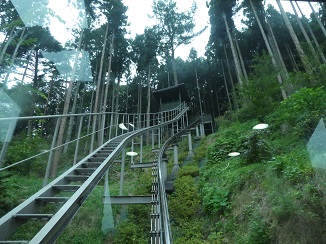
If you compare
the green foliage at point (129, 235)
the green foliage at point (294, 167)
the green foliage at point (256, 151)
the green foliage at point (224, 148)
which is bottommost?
the green foliage at point (129, 235)

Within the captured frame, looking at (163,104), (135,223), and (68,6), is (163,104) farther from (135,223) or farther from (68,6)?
(135,223)

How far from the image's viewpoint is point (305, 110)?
687 centimetres

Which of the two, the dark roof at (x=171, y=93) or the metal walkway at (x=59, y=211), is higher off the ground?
the dark roof at (x=171, y=93)

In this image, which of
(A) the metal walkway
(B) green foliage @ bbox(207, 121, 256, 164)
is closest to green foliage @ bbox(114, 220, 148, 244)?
(A) the metal walkway

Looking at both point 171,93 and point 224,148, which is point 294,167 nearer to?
point 224,148

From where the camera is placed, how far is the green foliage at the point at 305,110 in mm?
6188

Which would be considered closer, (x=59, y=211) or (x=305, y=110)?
(x=59, y=211)

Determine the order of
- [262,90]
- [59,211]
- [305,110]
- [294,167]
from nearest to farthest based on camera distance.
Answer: [59,211] < [294,167] < [305,110] < [262,90]

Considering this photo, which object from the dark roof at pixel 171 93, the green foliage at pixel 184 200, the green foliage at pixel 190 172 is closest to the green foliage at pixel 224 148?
the green foliage at pixel 190 172

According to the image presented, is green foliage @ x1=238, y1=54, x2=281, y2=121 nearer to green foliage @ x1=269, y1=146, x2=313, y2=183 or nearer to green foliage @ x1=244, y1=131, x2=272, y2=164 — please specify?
green foliage @ x1=244, y1=131, x2=272, y2=164

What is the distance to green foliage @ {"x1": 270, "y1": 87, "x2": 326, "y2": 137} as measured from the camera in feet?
20.3

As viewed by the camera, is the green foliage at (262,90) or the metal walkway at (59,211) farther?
the green foliage at (262,90)

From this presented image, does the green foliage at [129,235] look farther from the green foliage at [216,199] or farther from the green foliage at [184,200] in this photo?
the green foliage at [216,199]

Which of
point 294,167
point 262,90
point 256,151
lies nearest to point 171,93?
point 262,90
